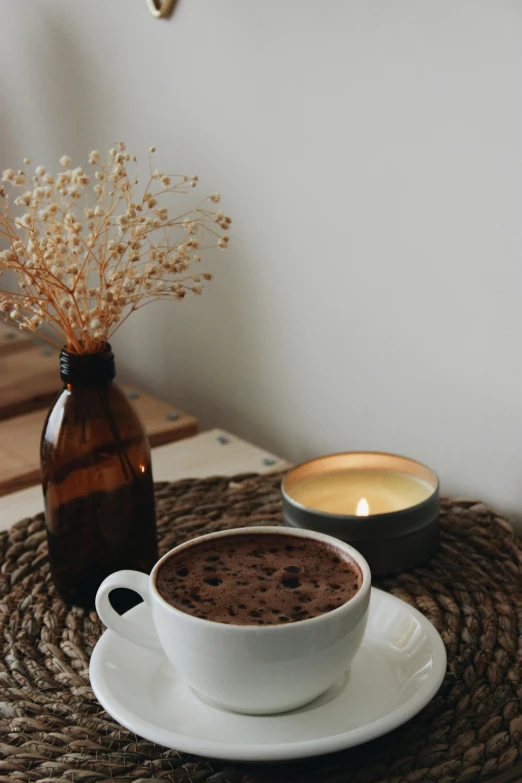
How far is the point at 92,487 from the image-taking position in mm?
803

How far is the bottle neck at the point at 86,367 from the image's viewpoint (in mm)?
760

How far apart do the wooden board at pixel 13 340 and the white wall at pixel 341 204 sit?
26 centimetres

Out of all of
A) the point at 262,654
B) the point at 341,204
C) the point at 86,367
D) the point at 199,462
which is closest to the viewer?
the point at 262,654

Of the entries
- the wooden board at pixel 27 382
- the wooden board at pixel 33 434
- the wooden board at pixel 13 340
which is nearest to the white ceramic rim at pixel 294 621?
the wooden board at pixel 33 434

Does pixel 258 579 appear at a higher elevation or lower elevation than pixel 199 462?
higher

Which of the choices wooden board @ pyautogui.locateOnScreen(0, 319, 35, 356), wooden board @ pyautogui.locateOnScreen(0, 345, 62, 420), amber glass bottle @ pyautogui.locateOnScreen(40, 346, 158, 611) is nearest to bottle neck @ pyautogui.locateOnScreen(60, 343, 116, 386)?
amber glass bottle @ pyautogui.locateOnScreen(40, 346, 158, 611)

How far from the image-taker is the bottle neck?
2.49 ft

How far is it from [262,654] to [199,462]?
1.91 ft

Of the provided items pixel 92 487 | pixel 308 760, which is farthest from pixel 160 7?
pixel 308 760

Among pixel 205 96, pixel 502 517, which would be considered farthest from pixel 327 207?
pixel 502 517

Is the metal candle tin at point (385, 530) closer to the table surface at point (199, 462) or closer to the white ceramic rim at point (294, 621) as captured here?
the white ceramic rim at point (294, 621)

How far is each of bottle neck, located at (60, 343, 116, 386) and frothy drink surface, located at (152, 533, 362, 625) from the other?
18 cm

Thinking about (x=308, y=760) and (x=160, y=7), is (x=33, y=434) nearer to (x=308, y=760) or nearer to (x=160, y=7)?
(x=160, y=7)

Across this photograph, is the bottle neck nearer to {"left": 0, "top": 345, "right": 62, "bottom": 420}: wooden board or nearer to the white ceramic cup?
the white ceramic cup
